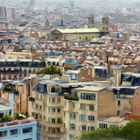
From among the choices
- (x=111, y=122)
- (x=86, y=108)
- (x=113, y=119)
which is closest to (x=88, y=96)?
(x=86, y=108)

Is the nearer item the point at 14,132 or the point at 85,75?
the point at 14,132

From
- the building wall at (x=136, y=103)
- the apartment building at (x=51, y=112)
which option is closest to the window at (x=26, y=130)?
the apartment building at (x=51, y=112)

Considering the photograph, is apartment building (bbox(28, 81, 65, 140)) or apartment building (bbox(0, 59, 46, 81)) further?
apartment building (bbox(0, 59, 46, 81))

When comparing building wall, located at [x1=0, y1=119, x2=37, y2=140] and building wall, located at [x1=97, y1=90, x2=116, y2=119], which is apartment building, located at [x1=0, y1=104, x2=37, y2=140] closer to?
building wall, located at [x1=0, y1=119, x2=37, y2=140]

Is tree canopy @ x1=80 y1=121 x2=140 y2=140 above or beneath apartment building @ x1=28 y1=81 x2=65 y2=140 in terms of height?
above

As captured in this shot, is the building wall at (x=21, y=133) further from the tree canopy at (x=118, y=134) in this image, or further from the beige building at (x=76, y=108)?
the beige building at (x=76, y=108)

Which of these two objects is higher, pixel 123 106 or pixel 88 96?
pixel 88 96

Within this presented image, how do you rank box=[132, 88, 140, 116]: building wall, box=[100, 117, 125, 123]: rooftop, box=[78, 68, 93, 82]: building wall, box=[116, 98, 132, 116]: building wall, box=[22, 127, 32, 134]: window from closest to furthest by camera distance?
1. box=[22, 127, 32, 134]: window
2. box=[100, 117, 125, 123]: rooftop
3. box=[116, 98, 132, 116]: building wall
4. box=[132, 88, 140, 116]: building wall
5. box=[78, 68, 93, 82]: building wall

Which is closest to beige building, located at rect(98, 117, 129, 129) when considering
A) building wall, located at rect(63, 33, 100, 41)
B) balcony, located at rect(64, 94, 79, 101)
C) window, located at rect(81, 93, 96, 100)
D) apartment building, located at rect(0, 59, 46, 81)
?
window, located at rect(81, 93, 96, 100)

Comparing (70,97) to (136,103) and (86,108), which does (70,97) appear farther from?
(136,103)

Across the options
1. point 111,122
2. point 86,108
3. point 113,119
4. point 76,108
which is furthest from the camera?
point 76,108
